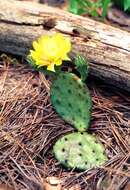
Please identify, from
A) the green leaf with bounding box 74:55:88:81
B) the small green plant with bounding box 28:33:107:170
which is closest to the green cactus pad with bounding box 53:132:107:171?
the small green plant with bounding box 28:33:107:170

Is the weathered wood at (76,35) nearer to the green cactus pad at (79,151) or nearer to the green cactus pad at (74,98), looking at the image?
the green cactus pad at (74,98)

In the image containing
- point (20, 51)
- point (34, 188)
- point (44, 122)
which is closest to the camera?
point (34, 188)

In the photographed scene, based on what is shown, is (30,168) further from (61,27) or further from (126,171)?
(61,27)

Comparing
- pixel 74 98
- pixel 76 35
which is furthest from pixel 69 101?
pixel 76 35

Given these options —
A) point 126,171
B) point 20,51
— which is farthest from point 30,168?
point 20,51

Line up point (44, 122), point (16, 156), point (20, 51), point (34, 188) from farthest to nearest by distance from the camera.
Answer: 1. point (20, 51)
2. point (44, 122)
3. point (16, 156)
4. point (34, 188)

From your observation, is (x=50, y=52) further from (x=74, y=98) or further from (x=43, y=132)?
(x=43, y=132)

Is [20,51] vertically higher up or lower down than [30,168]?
higher up

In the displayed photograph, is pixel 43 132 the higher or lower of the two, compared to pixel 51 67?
lower
